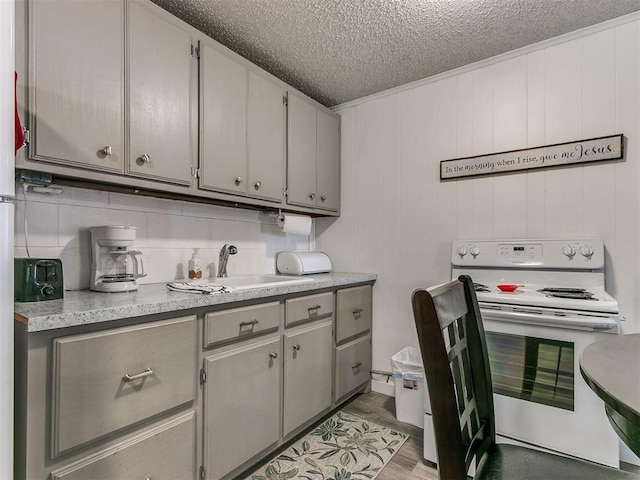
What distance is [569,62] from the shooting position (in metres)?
2.02

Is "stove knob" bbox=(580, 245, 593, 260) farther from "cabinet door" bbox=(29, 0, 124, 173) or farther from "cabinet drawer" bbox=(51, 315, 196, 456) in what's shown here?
"cabinet door" bbox=(29, 0, 124, 173)

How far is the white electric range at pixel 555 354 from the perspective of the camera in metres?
1.47

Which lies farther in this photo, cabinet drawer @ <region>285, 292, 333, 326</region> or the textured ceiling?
cabinet drawer @ <region>285, 292, 333, 326</region>

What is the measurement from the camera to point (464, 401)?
88 cm

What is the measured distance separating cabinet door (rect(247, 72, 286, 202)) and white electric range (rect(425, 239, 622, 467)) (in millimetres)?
1420

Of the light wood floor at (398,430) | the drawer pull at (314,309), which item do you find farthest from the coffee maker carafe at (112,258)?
the light wood floor at (398,430)

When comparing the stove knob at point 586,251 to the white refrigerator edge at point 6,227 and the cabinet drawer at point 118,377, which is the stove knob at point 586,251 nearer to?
the cabinet drawer at point 118,377

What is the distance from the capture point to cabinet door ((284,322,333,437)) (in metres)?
1.90

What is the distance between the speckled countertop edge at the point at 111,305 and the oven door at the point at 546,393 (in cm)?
117

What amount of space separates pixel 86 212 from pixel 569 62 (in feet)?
9.19

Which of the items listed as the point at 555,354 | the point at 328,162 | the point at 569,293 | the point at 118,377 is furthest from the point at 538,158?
the point at 118,377

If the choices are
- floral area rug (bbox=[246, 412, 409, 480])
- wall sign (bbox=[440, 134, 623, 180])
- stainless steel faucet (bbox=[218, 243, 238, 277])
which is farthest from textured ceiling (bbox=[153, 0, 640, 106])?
floral area rug (bbox=[246, 412, 409, 480])

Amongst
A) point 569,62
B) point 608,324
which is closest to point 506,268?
point 608,324

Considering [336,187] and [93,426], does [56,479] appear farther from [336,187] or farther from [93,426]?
[336,187]
